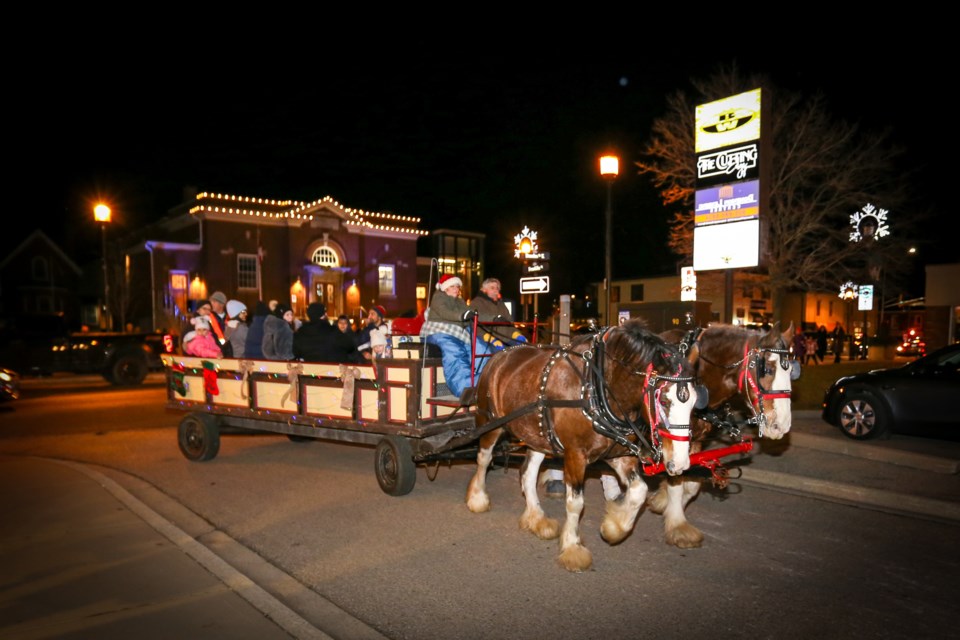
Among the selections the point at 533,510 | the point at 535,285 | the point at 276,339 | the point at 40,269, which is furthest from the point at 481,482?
the point at 40,269

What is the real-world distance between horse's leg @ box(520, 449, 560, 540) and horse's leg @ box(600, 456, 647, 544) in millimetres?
599

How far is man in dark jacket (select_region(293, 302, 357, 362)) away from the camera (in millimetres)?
7477

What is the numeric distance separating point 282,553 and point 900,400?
27.8 ft

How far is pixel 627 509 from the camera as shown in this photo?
4.46 meters

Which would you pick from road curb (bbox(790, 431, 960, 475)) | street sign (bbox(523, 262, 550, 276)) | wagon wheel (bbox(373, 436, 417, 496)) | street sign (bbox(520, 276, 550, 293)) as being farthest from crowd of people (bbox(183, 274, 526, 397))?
road curb (bbox(790, 431, 960, 475))

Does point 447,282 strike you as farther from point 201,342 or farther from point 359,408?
point 201,342

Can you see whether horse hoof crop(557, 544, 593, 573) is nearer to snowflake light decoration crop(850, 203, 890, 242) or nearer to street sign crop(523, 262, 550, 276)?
street sign crop(523, 262, 550, 276)

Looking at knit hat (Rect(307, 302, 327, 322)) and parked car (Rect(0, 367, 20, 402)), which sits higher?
knit hat (Rect(307, 302, 327, 322))

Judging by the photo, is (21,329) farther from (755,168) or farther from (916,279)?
(916,279)

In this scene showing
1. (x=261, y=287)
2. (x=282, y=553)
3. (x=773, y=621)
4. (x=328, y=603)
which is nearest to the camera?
(x=773, y=621)

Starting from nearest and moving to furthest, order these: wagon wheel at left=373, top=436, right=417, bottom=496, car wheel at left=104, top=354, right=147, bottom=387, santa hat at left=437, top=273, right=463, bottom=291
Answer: wagon wheel at left=373, top=436, right=417, bottom=496
santa hat at left=437, top=273, right=463, bottom=291
car wheel at left=104, top=354, right=147, bottom=387

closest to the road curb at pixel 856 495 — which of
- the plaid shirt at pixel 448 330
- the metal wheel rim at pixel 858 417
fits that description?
the metal wheel rim at pixel 858 417

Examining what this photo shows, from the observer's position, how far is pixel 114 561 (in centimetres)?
460

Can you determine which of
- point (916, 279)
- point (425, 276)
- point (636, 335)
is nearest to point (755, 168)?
point (636, 335)
